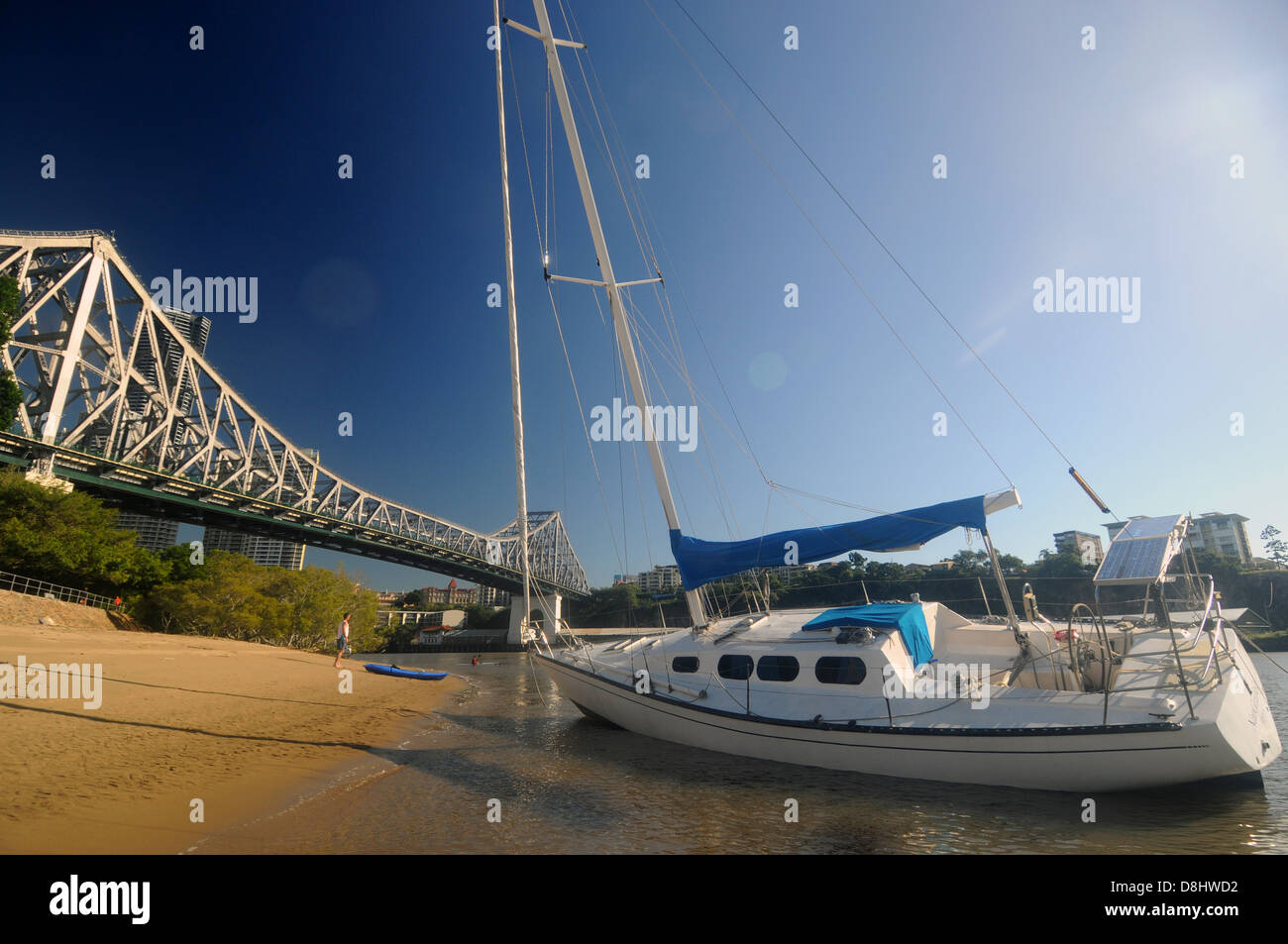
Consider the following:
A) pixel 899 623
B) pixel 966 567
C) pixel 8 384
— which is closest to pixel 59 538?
pixel 8 384

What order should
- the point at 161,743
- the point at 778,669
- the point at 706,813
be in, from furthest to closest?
the point at 778,669 < the point at 161,743 < the point at 706,813

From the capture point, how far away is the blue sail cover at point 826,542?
10.5 metres

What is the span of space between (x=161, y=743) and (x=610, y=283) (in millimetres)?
12354

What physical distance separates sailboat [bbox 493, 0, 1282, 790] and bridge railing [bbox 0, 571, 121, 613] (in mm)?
27158

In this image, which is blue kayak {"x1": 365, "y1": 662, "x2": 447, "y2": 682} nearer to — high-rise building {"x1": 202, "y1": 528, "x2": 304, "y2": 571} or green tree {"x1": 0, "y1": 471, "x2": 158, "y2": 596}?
green tree {"x1": 0, "y1": 471, "x2": 158, "y2": 596}

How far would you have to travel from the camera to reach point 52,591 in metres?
25.2

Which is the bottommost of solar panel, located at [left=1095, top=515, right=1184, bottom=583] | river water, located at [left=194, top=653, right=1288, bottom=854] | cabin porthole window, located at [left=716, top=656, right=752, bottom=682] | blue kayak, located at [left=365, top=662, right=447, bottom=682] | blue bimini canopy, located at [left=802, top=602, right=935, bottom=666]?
blue kayak, located at [left=365, top=662, right=447, bottom=682]

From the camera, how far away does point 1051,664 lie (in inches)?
373

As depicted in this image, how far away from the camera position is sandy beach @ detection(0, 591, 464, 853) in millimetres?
5395

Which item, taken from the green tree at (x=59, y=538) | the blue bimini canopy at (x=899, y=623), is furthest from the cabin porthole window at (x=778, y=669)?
the green tree at (x=59, y=538)
